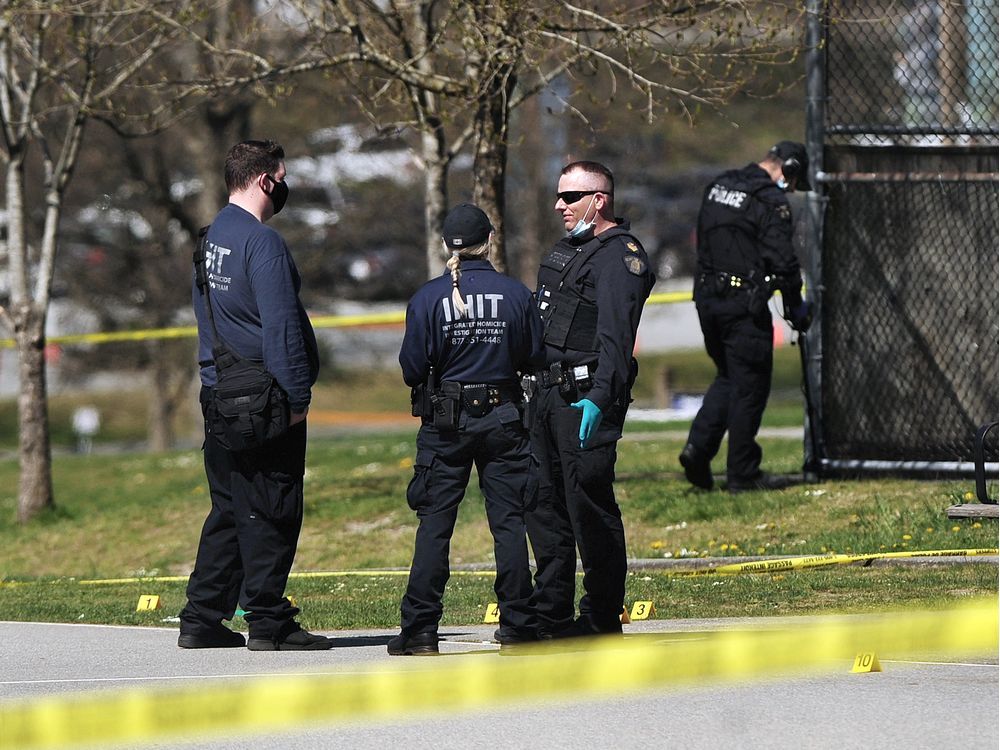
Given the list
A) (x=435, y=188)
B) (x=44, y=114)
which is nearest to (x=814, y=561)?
(x=435, y=188)

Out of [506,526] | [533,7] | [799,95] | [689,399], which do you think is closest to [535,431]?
[506,526]

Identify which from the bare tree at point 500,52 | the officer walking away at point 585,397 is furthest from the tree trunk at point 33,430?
the officer walking away at point 585,397

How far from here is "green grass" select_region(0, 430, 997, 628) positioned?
8320mm

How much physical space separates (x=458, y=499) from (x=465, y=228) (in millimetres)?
1055

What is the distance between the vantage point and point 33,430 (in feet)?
46.2

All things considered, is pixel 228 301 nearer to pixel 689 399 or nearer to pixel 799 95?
pixel 689 399

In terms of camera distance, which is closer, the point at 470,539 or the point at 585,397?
the point at 585,397

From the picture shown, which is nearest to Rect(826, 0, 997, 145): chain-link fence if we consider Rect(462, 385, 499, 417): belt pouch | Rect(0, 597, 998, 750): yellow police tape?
Rect(0, 597, 998, 750): yellow police tape

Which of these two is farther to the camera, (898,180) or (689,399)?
(689,399)

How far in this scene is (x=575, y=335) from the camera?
6.80m

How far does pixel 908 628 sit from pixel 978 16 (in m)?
6.12

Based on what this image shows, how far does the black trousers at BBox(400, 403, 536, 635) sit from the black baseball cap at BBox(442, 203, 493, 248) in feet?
2.13

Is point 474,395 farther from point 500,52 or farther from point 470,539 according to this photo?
point 470,539

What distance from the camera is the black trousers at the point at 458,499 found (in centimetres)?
675
